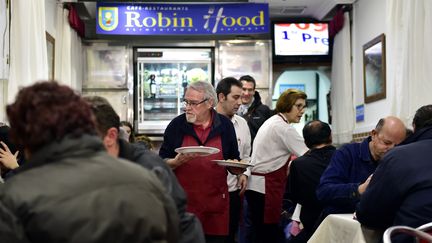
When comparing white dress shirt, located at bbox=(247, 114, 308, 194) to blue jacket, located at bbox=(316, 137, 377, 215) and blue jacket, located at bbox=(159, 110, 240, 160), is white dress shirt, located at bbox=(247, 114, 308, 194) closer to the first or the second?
blue jacket, located at bbox=(159, 110, 240, 160)

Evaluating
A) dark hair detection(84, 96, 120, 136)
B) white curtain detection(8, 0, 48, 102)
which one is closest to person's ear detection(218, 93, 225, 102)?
white curtain detection(8, 0, 48, 102)

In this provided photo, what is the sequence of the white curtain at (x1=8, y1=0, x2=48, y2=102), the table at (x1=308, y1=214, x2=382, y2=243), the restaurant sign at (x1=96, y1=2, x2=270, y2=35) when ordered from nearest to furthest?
the table at (x1=308, y1=214, x2=382, y2=243) < the white curtain at (x1=8, y1=0, x2=48, y2=102) < the restaurant sign at (x1=96, y1=2, x2=270, y2=35)

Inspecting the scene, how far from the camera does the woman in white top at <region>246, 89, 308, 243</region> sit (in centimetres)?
459

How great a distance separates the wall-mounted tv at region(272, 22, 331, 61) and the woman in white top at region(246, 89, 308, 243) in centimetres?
377

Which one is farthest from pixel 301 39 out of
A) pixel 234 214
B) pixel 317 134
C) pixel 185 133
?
pixel 185 133

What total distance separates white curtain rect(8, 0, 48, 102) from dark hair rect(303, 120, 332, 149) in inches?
87.6

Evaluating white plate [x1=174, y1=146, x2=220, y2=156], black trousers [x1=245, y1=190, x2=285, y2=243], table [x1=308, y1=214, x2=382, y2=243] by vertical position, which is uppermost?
white plate [x1=174, y1=146, x2=220, y2=156]

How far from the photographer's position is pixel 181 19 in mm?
7531

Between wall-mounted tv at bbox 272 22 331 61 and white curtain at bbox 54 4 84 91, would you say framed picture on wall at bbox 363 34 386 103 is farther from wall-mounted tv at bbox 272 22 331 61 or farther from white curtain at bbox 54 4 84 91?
white curtain at bbox 54 4 84 91

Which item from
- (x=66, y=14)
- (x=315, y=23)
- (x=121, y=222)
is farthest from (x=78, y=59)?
(x=121, y=222)

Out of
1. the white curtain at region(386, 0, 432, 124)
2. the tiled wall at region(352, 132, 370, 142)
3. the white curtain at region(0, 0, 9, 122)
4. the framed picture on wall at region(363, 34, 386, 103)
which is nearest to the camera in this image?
the white curtain at region(0, 0, 9, 122)

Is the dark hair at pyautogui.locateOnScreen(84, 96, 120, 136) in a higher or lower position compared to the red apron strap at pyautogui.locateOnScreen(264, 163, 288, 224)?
higher

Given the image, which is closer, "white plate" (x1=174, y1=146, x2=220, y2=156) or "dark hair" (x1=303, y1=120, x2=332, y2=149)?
"white plate" (x1=174, y1=146, x2=220, y2=156)

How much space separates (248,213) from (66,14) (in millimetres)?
4089
